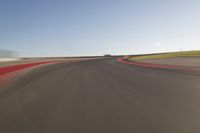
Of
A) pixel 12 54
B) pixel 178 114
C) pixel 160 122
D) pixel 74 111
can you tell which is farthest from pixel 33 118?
pixel 12 54

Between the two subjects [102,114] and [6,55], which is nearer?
[102,114]

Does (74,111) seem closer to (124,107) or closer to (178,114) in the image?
(124,107)

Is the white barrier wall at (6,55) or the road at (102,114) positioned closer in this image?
the road at (102,114)

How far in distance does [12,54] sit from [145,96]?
3766cm

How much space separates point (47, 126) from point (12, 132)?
1.73 feet

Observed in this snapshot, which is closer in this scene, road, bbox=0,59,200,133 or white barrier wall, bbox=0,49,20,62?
road, bbox=0,59,200,133

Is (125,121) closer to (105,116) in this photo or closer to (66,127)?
(105,116)

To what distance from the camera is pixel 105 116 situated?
3.48 m

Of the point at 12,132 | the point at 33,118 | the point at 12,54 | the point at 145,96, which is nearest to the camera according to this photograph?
the point at 12,132

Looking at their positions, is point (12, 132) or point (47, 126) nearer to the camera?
point (12, 132)

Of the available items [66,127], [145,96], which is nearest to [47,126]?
[66,127]

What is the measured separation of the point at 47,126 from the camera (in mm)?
3057

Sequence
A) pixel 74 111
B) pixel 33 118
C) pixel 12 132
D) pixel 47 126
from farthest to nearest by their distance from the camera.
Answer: pixel 74 111 < pixel 33 118 < pixel 47 126 < pixel 12 132

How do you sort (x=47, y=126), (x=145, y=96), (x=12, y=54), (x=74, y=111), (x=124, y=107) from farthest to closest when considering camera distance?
(x=12, y=54)
(x=145, y=96)
(x=124, y=107)
(x=74, y=111)
(x=47, y=126)
